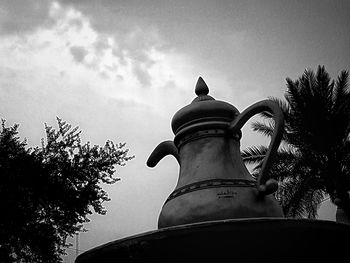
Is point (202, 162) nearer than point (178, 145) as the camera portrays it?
Yes

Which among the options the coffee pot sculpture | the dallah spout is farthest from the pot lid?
the dallah spout

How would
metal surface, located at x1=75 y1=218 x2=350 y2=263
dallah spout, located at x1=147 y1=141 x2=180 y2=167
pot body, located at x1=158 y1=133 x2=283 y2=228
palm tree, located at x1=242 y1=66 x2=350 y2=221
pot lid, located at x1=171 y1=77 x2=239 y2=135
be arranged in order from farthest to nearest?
1. palm tree, located at x1=242 y1=66 x2=350 y2=221
2. dallah spout, located at x1=147 y1=141 x2=180 y2=167
3. pot lid, located at x1=171 y1=77 x2=239 y2=135
4. pot body, located at x1=158 y1=133 x2=283 y2=228
5. metal surface, located at x1=75 y1=218 x2=350 y2=263

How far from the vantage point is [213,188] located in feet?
4.78

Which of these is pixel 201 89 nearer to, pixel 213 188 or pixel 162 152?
pixel 162 152

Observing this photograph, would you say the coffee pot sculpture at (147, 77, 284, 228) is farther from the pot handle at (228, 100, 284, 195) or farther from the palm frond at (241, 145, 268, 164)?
the palm frond at (241, 145, 268, 164)

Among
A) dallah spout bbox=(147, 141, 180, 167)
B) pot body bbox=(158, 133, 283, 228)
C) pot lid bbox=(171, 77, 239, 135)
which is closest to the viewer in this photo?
pot body bbox=(158, 133, 283, 228)

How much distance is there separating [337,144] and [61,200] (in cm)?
709

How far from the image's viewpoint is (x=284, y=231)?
38.6 inches

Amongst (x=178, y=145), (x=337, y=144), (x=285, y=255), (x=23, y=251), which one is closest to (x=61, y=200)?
(x=23, y=251)

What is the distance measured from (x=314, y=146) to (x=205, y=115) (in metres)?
8.03

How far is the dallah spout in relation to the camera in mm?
1900

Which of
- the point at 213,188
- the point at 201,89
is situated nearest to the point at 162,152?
the point at 201,89

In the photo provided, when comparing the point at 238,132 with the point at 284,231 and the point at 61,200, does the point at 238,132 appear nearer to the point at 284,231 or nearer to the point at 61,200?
the point at 284,231

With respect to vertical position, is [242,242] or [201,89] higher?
[201,89]
